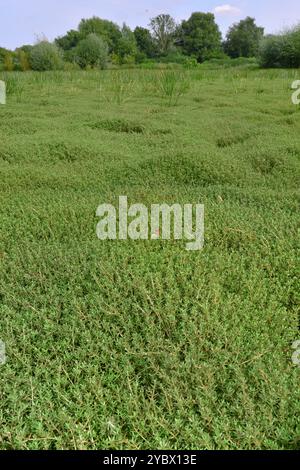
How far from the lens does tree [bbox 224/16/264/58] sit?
6725cm

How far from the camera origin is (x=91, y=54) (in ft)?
106

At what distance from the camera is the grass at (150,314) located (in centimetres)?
184

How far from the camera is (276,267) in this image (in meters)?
3.12

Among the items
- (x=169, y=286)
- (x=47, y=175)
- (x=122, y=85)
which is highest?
(x=122, y=85)

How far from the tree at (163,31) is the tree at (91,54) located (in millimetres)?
33958

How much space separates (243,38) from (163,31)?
499 inches

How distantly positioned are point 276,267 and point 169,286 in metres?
0.88

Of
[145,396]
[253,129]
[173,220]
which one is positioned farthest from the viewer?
[253,129]

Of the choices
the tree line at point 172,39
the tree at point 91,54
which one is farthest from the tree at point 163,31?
the tree at point 91,54
